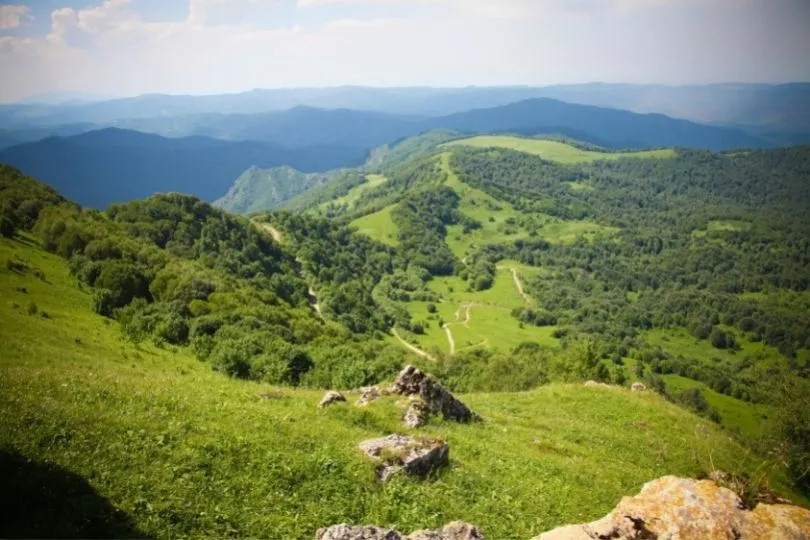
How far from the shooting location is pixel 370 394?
29.4 meters

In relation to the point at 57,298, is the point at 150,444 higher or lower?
higher

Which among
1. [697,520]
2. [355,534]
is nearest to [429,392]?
[355,534]

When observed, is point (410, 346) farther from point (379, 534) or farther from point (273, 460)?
point (379, 534)

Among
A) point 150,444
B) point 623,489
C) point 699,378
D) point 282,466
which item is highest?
point 150,444

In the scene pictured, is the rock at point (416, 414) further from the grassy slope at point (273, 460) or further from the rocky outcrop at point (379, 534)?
the rocky outcrop at point (379, 534)

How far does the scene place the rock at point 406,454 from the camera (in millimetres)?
18812

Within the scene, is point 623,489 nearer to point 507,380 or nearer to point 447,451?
point 447,451

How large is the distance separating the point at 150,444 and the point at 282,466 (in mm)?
4533

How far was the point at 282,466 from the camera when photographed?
17188 millimetres

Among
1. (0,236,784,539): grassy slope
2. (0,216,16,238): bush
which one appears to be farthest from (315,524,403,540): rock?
(0,216,16,238): bush

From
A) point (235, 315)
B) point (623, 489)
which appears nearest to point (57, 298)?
point (235, 315)

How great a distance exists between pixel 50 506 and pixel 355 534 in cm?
819

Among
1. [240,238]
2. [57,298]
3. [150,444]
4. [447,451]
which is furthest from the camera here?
[240,238]

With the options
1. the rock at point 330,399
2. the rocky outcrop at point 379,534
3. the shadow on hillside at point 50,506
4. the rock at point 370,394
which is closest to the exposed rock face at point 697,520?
the rocky outcrop at point 379,534
